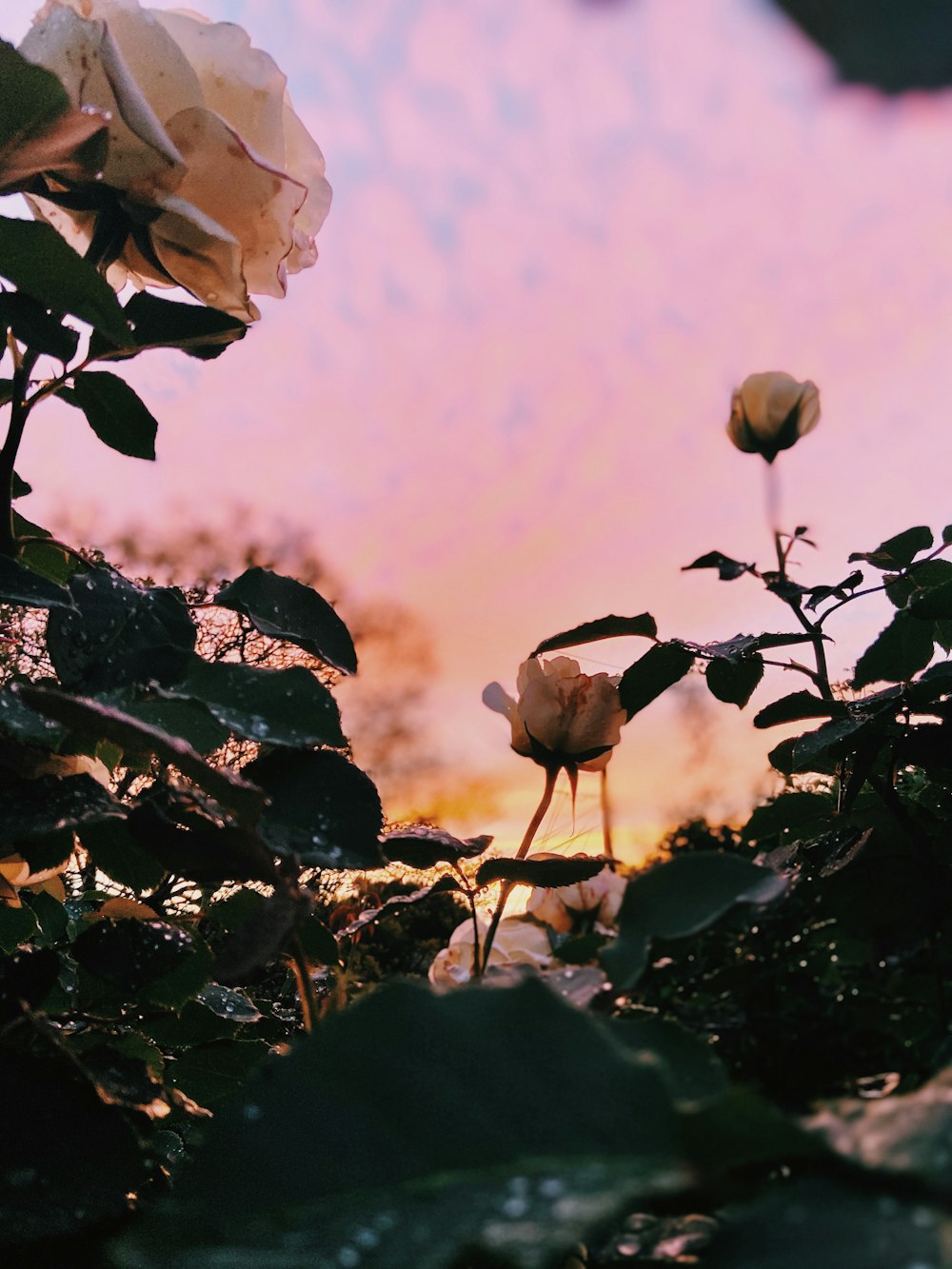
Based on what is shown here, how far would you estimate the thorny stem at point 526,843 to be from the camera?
1.68ft

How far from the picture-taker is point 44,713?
344 millimetres

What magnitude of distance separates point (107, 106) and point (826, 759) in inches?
26.7

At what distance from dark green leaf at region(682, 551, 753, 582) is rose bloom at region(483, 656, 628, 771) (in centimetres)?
19

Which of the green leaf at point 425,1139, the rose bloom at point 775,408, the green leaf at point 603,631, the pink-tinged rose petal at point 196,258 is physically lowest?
the green leaf at point 425,1139

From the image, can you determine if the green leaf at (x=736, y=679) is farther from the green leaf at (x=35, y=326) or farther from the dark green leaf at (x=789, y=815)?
the green leaf at (x=35, y=326)

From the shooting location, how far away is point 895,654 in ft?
2.20

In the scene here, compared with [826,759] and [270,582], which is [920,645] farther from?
[270,582]

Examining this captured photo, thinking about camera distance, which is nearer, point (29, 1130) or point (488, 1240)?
point (488, 1240)

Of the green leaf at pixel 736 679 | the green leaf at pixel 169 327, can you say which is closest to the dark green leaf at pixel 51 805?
the green leaf at pixel 169 327

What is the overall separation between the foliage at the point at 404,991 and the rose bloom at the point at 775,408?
33 cm

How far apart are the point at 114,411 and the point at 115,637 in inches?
9.7

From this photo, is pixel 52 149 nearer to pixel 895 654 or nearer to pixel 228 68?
pixel 228 68

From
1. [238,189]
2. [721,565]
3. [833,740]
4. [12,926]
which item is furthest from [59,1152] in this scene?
[721,565]

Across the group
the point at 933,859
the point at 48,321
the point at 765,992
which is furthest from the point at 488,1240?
the point at 48,321
